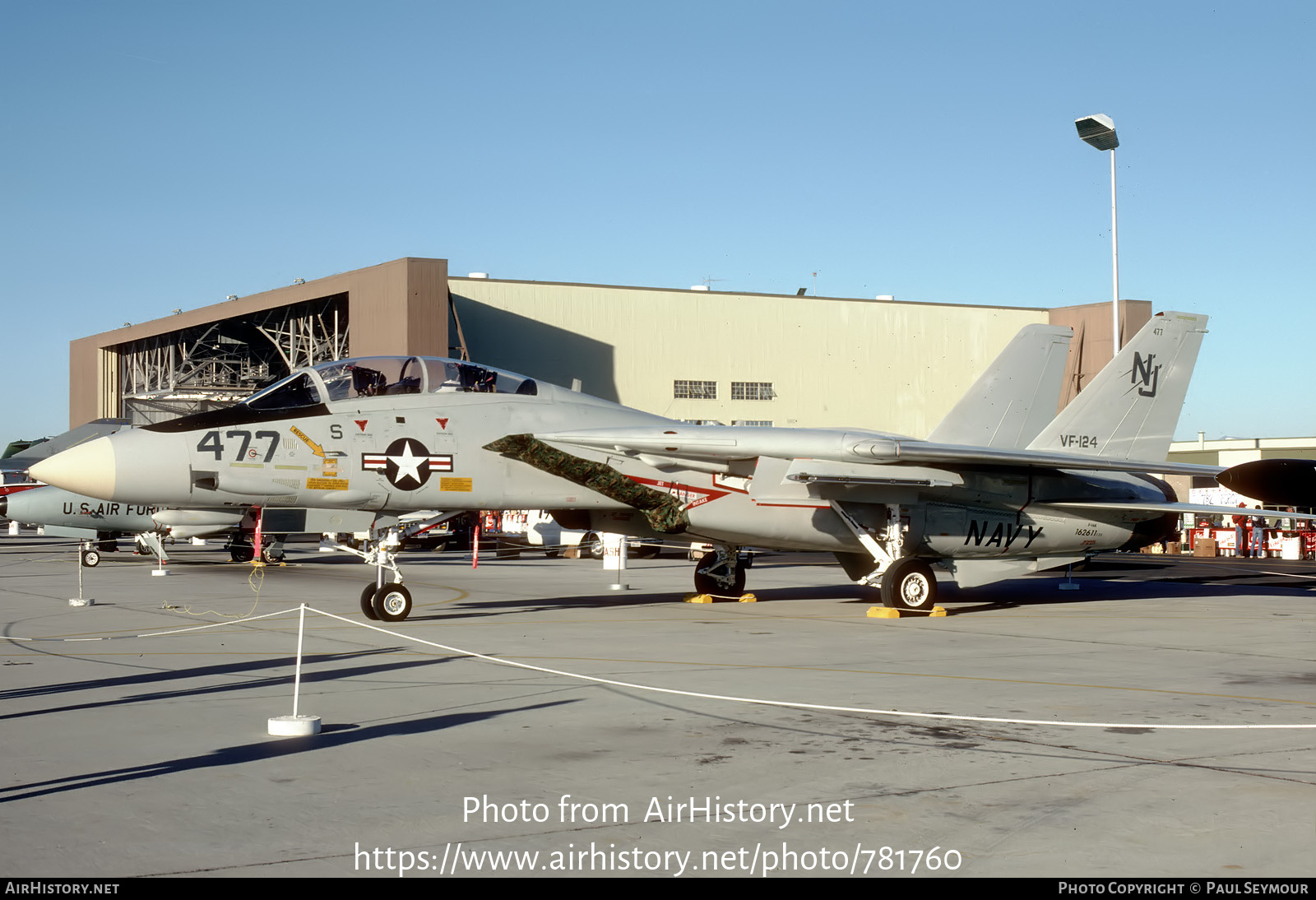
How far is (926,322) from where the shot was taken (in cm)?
4528

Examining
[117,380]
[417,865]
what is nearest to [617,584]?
[417,865]

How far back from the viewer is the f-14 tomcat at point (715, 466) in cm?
1318

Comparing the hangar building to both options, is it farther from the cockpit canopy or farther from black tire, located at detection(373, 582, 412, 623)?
black tire, located at detection(373, 582, 412, 623)

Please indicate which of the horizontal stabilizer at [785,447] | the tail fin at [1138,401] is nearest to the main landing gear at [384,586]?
the horizontal stabilizer at [785,447]

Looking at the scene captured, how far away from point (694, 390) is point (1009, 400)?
23.7m

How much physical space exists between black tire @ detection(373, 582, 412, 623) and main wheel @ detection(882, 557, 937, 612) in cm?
652

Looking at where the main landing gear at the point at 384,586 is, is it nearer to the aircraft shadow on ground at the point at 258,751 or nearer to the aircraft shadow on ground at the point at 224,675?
the aircraft shadow on ground at the point at 224,675

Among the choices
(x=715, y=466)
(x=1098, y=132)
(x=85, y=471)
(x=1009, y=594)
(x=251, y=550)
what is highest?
(x=1098, y=132)

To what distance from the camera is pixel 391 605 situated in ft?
45.4

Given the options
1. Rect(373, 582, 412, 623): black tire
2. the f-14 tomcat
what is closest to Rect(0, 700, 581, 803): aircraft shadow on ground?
Rect(373, 582, 412, 623): black tire

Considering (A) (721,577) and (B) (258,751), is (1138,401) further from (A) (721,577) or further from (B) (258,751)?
(B) (258,751)

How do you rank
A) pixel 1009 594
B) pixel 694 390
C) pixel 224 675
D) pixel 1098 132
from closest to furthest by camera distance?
pixel 224 675 < pixel 1009 594 < pixel 1098 132 < pixel 694 390

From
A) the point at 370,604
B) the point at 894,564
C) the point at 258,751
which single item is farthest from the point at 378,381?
the point at 258,751
